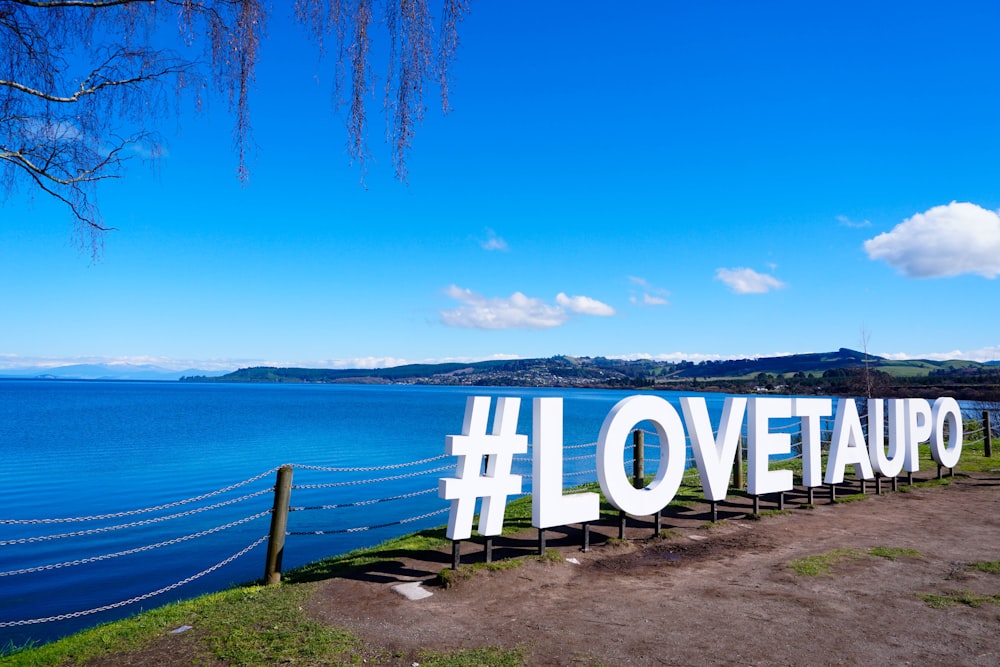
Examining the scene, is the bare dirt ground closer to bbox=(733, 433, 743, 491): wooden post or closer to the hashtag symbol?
the hashtag symbol

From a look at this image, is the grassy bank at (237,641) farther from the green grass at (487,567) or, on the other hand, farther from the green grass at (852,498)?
the green grass at (852,498)


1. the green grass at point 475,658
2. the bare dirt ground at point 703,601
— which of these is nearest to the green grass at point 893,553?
the bare dirt ground at point 703,601

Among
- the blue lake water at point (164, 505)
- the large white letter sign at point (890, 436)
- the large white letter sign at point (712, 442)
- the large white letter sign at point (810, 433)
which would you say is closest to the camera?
the large white letter sign at point (712, 442)

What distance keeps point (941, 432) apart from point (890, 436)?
2.69 metres

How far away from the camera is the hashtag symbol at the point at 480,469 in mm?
8398

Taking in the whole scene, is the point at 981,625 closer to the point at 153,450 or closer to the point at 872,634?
the point at 872,634

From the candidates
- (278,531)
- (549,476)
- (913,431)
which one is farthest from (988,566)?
(278,531)

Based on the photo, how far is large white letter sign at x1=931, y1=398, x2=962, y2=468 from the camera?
619 inches

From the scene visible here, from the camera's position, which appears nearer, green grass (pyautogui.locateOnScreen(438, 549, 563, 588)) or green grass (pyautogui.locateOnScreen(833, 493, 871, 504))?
green grass (pyautogui.locateOnScreen(438, 549, 563, 588))

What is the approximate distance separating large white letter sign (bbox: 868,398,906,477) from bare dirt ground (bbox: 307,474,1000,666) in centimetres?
281

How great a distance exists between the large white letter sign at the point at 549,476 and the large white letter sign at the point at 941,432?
11550 mm

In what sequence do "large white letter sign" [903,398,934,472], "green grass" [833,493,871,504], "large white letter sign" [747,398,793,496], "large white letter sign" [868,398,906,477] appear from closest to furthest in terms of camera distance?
"large white letter sign" [747,398,793,496]
"green grass" [833,493,871,504]
"large white letter sign" [868,398,906,477]
"large white letter sign" [903,398,934,472]

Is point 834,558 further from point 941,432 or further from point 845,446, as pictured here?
point 941,432

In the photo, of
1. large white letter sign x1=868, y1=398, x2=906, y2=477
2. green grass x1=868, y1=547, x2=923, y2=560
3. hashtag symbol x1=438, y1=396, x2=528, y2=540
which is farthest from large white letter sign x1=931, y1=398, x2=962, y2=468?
hashtag symbol x1=438, y1=396, x2=528, y2=540
